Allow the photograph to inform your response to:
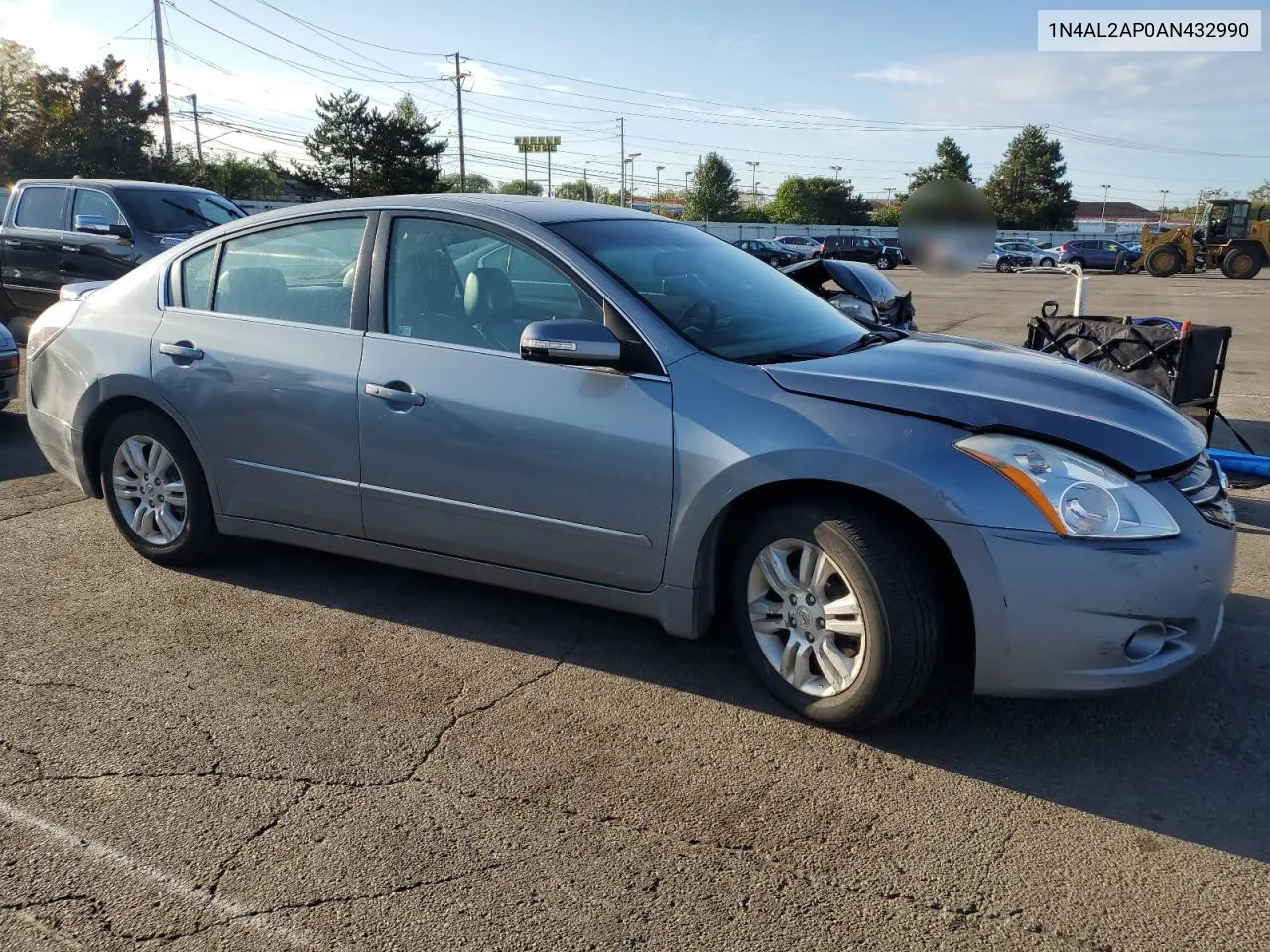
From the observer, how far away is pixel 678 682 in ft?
12.0

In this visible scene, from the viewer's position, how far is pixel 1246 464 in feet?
17.1

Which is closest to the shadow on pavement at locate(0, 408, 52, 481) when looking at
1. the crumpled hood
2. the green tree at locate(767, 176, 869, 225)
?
the crumpled hood

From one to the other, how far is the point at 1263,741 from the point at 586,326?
8.05 ft

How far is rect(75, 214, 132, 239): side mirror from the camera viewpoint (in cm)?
1049

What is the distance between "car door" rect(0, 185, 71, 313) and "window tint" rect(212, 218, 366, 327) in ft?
25.7

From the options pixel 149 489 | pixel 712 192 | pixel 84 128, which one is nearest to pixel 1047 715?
pixel 149 489

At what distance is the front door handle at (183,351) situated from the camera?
4.32m

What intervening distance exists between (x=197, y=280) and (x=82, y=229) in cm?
731

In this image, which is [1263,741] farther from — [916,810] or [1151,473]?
[916,810]

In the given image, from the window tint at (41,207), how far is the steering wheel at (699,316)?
992 cm

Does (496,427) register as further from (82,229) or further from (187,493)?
(82,229)

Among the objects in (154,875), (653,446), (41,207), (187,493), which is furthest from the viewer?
(41,207)

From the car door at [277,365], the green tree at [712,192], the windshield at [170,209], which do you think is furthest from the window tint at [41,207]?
the green tree at [712,192]

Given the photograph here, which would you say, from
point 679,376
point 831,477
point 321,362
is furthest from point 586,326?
point 321,362
